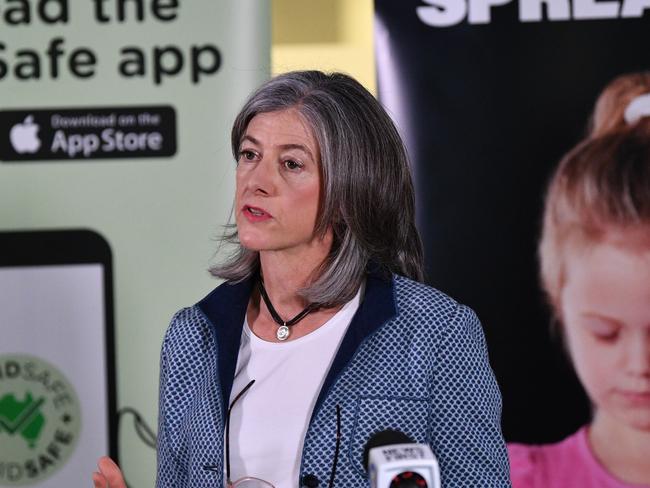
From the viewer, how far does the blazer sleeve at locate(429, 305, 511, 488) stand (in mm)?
1792

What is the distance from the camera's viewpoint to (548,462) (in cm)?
329

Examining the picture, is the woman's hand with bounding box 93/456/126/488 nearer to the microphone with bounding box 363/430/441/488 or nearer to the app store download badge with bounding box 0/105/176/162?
the microphone with bounding box 363/430/441/488

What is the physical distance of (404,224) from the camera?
6.63ft

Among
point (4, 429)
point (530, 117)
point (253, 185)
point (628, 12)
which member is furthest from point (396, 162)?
point (4, 429)

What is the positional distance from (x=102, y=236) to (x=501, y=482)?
5.79ft

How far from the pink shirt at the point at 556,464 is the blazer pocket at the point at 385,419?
1556 mm

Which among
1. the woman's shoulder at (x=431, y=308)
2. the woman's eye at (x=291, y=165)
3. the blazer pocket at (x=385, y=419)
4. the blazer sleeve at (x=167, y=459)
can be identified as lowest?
the blazer sleeve at (x=167, y=459)

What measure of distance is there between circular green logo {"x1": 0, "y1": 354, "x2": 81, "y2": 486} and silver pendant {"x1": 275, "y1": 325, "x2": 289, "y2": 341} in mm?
1503

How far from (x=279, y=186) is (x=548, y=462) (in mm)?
1770

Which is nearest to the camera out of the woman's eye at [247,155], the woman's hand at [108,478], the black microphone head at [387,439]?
the black microphone head at [387,439]

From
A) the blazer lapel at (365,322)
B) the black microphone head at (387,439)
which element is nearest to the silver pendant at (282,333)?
the blazer lapel at (365,322)

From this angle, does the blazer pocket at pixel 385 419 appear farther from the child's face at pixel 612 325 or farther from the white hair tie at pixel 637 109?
the white hair tie at pixel 637 109

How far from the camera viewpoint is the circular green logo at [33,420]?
3.25 metres

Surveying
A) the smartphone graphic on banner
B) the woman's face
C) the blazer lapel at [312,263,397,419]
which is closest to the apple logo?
the smartphone graphic on banner
